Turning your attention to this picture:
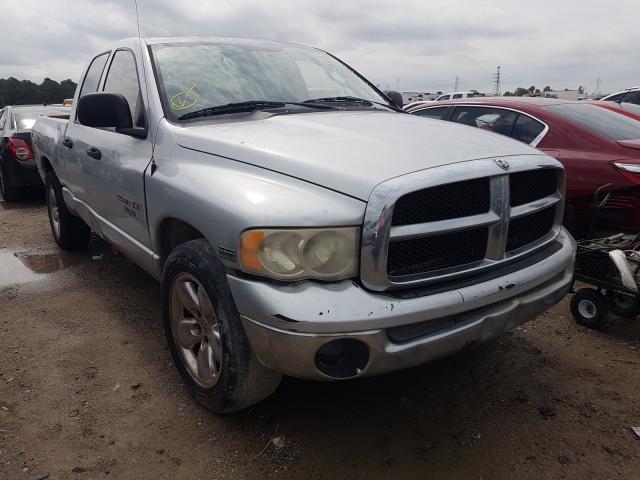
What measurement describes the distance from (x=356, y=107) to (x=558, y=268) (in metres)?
1.56

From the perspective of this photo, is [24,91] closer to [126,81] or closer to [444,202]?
[126,81]

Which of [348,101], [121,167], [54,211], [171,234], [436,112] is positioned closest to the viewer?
[171,234]

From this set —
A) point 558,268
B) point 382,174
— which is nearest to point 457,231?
point 382,174

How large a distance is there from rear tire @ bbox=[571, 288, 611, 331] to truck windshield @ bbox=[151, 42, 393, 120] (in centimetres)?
194

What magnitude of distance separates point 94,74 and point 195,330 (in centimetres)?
273

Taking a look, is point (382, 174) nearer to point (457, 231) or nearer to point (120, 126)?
point (457, 231)

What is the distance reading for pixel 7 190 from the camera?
7.94 m

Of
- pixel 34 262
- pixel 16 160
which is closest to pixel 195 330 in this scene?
pixel 34 262

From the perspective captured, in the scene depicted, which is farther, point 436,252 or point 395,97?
point 395,97

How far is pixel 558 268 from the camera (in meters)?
2.49

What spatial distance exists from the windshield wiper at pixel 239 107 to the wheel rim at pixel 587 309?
2.18m

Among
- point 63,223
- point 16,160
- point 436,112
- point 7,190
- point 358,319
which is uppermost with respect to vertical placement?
point 436,112

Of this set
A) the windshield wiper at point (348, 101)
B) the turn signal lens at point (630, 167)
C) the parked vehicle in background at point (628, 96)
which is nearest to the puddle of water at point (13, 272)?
the windshield wiper at point (348, 101)

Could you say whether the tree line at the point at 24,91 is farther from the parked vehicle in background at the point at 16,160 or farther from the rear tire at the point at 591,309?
the rear tire at the point at 591,309
